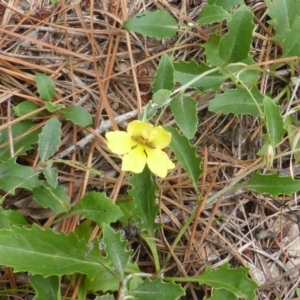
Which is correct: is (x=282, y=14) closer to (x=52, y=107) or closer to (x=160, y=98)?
(x=160, y=98)

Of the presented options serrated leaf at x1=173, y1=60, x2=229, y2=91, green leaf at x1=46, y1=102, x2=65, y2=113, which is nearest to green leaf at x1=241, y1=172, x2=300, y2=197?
serrated leaf at x1=173, y1=60, x2=229, y2=91

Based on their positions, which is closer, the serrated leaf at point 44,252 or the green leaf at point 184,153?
the serrated leaf at point 44,252

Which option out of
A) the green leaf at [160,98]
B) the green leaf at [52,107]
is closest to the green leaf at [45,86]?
the green leaf at [52,107]

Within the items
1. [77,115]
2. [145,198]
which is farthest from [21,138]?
[145,198]

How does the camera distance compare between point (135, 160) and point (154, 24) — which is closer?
point (135, 160)

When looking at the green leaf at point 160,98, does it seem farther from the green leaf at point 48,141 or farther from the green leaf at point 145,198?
the green leaf at point 48,141

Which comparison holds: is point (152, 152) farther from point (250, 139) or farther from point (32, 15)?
point (32, 15)

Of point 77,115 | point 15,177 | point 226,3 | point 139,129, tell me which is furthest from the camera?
point 226,3
